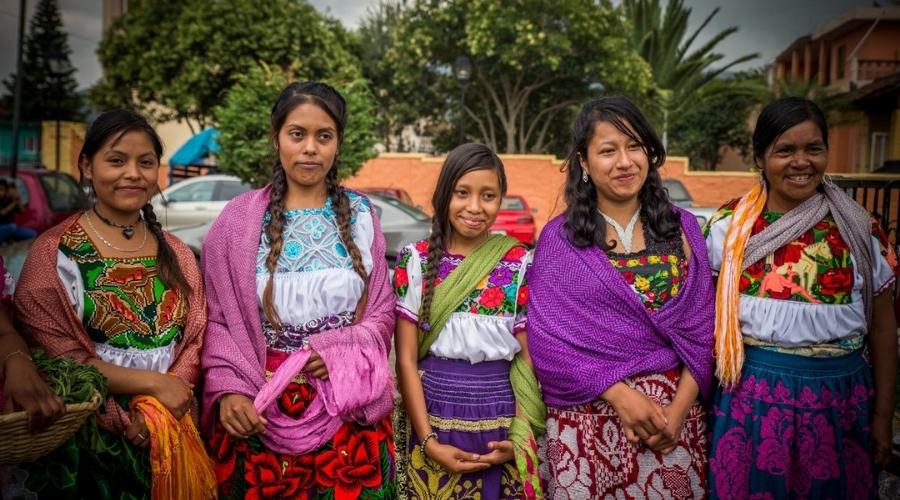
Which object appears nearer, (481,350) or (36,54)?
(481,350)

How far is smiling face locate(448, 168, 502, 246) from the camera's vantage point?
2.46 metres

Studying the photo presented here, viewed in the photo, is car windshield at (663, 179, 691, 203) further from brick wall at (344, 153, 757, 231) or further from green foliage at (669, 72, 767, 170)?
green foliage at (669, 72, 767, 170)

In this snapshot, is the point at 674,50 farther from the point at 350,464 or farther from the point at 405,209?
the point at 350,464

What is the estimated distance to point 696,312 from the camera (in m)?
2.30

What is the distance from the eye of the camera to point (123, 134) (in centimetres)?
227

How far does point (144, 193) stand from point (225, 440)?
2.99 feet

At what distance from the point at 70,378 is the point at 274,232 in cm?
77

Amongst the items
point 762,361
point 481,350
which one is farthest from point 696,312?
point 481,350

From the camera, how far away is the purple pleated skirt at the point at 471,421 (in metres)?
2.40

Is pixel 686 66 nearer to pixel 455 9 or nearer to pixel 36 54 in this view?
pixel 455 9

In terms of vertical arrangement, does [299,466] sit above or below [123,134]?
below

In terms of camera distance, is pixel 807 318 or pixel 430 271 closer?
pixel 807 318

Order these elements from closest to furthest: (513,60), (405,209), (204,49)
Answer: (405,209) < (204,49) < (513,60)

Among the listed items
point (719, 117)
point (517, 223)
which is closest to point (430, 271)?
point (517, 223)
